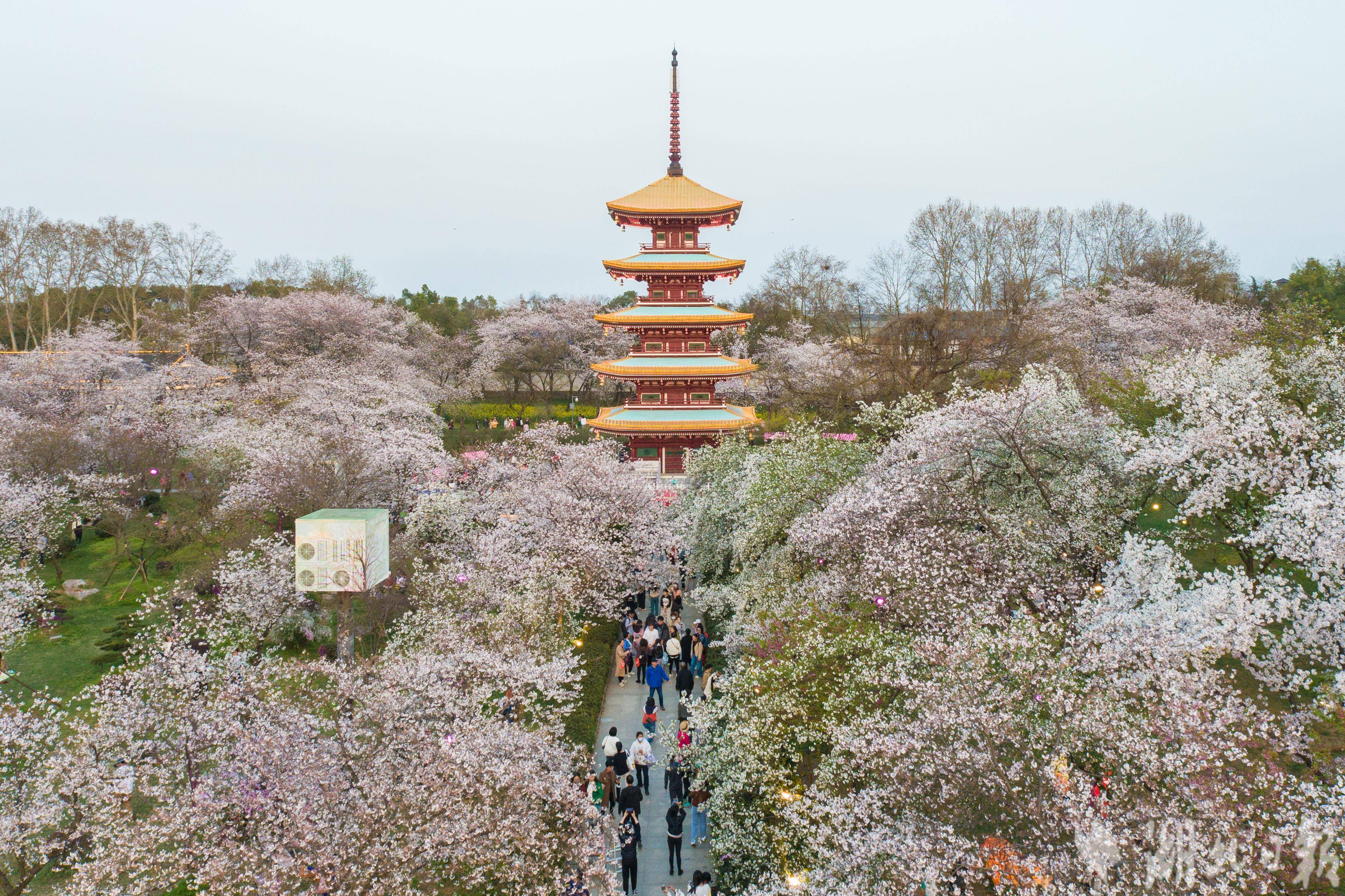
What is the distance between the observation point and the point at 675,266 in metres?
31.4

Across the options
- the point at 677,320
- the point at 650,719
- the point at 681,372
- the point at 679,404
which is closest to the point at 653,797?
the point at 650,719

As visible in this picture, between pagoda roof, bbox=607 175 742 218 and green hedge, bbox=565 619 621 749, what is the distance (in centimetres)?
1855

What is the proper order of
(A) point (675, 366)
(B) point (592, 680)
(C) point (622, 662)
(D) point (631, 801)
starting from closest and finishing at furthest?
(D) point (631, 801)
(B) point (592, 680)
(C) point (622, 662)
(A) point (675, 366)

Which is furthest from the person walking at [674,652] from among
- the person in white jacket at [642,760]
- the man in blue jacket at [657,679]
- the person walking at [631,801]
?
the person walking at [631,801]

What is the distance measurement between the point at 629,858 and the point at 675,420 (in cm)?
2158

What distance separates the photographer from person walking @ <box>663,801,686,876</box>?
36.9 feet

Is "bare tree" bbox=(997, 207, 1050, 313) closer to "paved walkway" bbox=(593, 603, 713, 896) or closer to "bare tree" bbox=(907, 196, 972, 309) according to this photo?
"bare tree" bbox=(907, 196, 972, 309)

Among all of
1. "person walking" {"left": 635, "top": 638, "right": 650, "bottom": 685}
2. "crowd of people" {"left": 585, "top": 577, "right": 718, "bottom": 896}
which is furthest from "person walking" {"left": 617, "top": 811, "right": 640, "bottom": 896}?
"person walking" {"left": 635, "top": 638, "right": 650, "bottom": 685}

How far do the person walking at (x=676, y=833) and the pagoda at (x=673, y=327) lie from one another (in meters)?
19.5

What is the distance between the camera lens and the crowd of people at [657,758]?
11.3 meters

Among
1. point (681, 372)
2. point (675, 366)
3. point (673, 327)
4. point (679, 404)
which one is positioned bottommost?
point (679, 404)

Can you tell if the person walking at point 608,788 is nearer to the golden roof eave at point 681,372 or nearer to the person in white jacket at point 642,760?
the person in white jacket at point 642,760

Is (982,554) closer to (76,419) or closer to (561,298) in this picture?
(76,419)

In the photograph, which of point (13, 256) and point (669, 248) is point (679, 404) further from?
point (13, 256)
